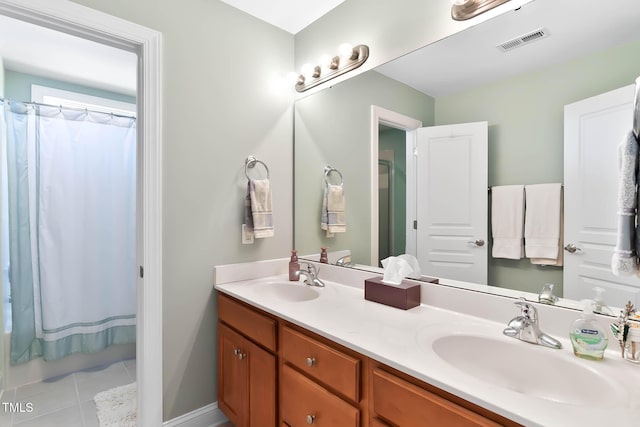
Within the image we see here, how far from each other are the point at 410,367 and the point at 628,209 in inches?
28.5

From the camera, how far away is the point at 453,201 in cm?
137

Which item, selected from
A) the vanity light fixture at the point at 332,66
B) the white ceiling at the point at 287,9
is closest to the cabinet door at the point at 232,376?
the vanity light fixture at the point at 332,66

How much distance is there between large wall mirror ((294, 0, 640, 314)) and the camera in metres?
1.00

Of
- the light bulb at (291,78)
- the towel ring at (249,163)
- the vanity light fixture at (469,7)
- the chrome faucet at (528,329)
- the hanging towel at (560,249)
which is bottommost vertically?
the chrome faucet at (528,329)

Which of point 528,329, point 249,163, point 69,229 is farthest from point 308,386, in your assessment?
point 69,229

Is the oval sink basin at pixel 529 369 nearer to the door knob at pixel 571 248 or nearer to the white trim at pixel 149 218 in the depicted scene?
the door knob at pixel 571 248

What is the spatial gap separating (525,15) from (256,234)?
154cm

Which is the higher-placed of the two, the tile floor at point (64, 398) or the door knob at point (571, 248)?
the door knob at point (571, 248)

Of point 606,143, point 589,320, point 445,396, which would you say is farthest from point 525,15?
point 445,396

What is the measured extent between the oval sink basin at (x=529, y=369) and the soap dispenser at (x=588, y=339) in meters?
0.03

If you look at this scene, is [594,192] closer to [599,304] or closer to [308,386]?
[599,304]

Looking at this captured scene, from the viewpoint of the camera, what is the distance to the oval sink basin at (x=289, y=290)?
1765 millimetres

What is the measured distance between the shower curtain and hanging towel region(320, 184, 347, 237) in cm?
167

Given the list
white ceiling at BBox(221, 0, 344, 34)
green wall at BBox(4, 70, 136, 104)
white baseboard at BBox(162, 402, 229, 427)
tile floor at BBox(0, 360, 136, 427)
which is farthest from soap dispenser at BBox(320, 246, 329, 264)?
green wall at BBox(4, 70, 136, 104)
